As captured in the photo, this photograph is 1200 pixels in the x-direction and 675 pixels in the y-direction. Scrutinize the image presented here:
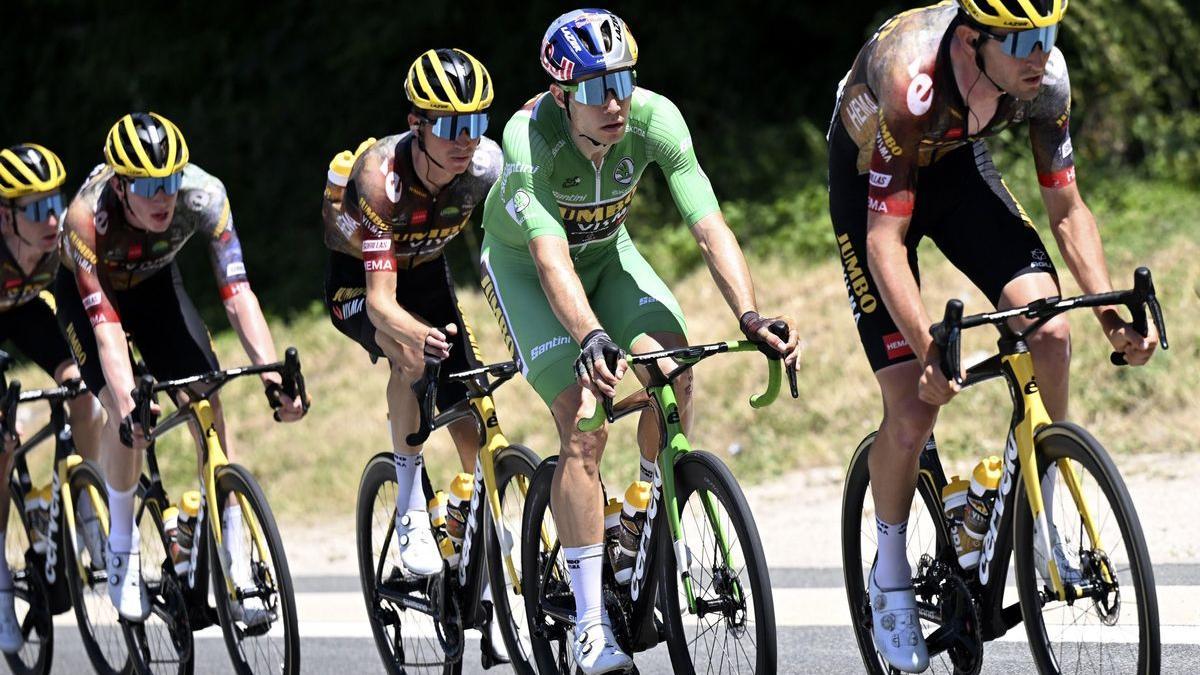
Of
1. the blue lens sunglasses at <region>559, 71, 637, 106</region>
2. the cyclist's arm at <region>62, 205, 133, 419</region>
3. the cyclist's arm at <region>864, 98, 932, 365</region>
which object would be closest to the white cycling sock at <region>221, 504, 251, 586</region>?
the cyclist's arm at <region>62, 205, 133, 419</region>

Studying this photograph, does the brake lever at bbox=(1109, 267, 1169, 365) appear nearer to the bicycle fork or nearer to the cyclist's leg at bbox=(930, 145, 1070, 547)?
the cyclist's leg at bbox=(930, 145, 1070, 547)

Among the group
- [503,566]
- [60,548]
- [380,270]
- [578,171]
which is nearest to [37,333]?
[60,548]

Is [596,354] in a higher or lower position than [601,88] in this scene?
lower

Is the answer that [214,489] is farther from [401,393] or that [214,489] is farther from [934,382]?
[934,382]

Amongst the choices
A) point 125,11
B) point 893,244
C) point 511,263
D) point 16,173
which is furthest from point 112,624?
point 125,11

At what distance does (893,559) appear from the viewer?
16.1 feet

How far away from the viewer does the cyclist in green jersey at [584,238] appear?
4973 mm

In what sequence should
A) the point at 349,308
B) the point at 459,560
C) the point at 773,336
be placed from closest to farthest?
the point at 773,336 → the point at 459,560 → the point at 349,308

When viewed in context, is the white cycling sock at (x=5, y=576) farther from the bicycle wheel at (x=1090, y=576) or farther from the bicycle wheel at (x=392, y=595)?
the bicycle wheel at (x=1090, y=576)

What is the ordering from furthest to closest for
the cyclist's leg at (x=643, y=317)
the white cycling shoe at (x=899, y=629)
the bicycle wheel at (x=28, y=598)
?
1. the bicycle wheel at (x=28, y=598)
2. the cyclist's leg at (x=643, y=317)
3. the white cycling shoe at (x=899, y=629)

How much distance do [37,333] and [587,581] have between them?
154 inches


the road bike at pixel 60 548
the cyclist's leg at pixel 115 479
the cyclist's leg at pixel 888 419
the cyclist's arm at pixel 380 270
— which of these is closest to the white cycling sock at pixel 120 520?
the cyclist's leg at pixel 115 479

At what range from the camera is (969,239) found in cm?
489

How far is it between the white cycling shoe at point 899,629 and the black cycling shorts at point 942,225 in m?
0.68
